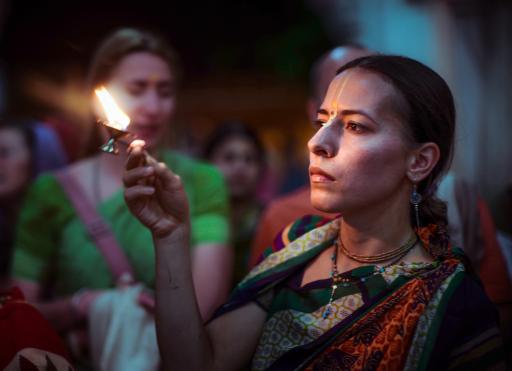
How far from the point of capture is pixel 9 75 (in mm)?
6172

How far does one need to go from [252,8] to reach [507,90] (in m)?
3.04

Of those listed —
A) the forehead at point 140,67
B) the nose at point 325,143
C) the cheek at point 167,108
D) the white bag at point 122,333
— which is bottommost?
the white bag at point 122,333

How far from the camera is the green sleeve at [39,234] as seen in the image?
2.57m

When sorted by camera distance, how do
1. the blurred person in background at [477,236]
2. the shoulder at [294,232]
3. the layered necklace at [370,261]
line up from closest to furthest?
1. the layered necklace at [370,261]
2. the shoulder at [294,232]
3. the blurred person in background at [477,236]

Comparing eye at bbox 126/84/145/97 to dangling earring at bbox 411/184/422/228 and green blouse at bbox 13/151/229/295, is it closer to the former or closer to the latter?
green blouse at bbox 13/151/229/295

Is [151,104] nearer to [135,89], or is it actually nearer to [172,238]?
[135,89]

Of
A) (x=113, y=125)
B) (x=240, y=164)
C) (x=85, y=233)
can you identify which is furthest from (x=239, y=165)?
(x=113, y=125)

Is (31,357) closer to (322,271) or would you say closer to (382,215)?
(322,271)

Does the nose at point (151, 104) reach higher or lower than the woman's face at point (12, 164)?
higher

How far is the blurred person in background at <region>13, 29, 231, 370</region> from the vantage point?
2.44 metres

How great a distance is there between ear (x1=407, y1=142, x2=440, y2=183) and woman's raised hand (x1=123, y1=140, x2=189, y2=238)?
29.1 inches

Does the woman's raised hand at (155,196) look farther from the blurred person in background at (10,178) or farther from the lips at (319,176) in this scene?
the blurred person in background at (10,178)

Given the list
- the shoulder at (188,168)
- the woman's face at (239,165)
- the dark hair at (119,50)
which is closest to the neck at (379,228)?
the shoulder at (188,168)

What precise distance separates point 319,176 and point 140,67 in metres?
1.23
